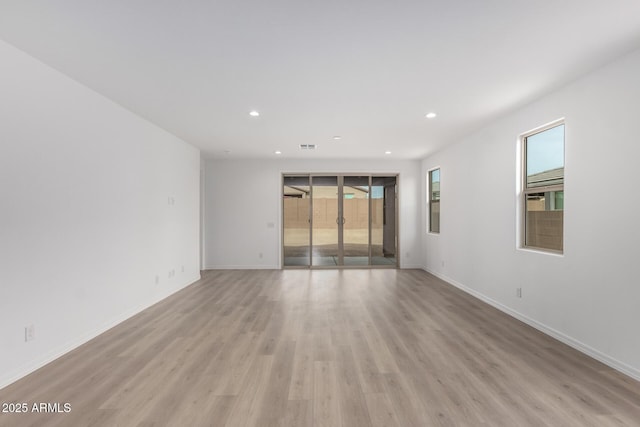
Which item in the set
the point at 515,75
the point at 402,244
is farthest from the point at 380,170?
the point at 515,75

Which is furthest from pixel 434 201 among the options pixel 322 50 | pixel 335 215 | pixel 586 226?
pixel 322 50

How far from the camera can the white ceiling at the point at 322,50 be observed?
208 cm

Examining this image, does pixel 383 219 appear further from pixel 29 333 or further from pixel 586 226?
pixel 29 333

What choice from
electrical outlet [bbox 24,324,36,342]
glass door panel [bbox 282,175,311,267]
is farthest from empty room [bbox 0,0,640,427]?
glass door panel [bbox 282,175,311,267]

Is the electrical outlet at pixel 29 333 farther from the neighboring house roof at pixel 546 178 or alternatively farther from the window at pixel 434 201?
the window at pixel 434 201

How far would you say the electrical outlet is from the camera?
2.63 metres

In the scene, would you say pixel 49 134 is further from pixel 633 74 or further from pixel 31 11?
pixel 633 74

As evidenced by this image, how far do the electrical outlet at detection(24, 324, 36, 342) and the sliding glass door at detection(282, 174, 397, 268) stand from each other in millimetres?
5303

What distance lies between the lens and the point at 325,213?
7891 mm

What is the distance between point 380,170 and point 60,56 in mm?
6235

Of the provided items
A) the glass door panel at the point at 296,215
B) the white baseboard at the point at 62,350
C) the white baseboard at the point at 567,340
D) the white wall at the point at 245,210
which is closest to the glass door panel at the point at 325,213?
the glass door panel at the point at 296,215

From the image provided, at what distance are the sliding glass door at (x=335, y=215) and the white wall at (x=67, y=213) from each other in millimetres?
3497

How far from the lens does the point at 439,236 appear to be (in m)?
6.74

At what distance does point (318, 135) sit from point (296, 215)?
2.93 m
